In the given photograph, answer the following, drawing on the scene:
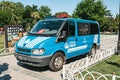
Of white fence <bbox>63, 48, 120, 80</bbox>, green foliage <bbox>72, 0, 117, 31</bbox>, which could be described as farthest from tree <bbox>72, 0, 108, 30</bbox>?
white fence <bbox>63, 48, 120, 80</bbox>

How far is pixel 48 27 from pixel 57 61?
1.63 metres

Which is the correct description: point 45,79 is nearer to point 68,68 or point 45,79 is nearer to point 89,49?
point 68,68

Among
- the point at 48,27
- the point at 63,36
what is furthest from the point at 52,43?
the point at 48,27

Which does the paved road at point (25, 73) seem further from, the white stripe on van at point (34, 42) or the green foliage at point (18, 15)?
the green foliage at point (18, 15)

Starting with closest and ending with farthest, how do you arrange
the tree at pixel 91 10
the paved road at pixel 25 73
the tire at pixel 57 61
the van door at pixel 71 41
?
the paved road at pixel 25 73 < the tire at pixel 57 61 < the van door at pixel 71 41 < the tree at pixel 91 10

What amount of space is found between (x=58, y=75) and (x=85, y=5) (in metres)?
42.4

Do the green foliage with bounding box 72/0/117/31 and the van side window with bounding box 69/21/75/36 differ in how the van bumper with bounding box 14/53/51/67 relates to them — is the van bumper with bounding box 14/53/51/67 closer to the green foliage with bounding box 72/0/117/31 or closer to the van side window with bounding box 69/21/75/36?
the van side window with bounding box 69/21/75/36

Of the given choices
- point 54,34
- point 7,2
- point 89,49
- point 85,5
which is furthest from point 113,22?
point 54,34

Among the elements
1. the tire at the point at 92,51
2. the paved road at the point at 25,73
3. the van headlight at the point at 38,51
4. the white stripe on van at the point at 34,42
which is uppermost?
the white stripe on van at the point at 34,42

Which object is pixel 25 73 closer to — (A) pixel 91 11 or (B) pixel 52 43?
(B) pixel 52 43

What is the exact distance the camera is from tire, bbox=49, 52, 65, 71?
7.50m

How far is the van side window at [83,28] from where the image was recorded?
359 inches

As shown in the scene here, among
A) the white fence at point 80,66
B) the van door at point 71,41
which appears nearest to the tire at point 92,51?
the white fence at point 80,66

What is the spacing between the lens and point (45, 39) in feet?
23.9
